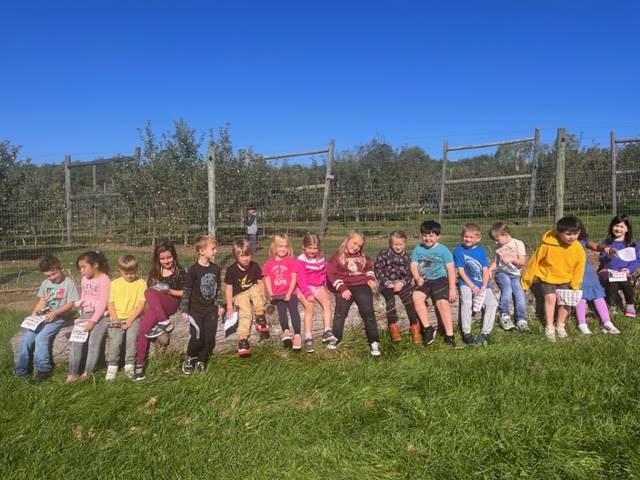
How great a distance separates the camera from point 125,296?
4707mm

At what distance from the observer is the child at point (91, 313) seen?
14.8ft

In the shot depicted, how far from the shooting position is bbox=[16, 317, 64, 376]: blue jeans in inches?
179

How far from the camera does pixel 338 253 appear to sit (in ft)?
17.5

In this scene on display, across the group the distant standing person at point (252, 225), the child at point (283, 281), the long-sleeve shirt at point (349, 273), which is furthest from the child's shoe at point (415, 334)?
the distant standing person at point (252, 225)

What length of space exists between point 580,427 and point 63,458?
3111 mm

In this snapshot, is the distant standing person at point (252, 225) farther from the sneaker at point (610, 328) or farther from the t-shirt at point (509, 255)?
the sneaker at point (610, 328)

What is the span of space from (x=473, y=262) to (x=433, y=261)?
1.47 ft

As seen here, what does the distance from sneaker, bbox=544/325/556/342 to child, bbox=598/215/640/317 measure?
1.21 m

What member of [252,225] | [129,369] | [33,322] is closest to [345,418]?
[129,369]

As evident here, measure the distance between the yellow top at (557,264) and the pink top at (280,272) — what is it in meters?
2.54

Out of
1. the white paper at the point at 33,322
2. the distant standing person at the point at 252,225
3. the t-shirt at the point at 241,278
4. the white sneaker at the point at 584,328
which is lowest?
the white sneaker at the point at 584,328

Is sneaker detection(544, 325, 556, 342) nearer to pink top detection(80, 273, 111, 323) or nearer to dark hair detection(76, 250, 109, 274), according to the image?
pink top detection(80, 273, 111, 323)

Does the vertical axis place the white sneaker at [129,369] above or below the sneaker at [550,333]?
below

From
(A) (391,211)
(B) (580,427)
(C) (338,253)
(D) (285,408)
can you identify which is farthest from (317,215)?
(B) (580,427)
